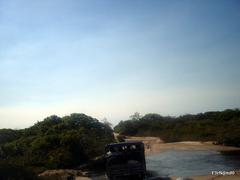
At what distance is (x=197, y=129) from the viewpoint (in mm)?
68000

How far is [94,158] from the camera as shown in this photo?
3975cm

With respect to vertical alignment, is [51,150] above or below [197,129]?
below

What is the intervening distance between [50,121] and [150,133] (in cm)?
3497

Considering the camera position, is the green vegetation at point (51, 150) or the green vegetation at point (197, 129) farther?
the green vegetation at point (197, 129)

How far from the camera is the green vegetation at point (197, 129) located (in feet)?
186

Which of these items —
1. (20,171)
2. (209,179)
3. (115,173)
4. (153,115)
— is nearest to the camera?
(115,173)

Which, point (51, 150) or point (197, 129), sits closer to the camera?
point (51, 150)

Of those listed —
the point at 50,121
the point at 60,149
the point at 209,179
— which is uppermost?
the point at 50,121

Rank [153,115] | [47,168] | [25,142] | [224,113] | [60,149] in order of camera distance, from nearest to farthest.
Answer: [47,168] < [60,149] < [25,142] < [224,113] < [153,115]

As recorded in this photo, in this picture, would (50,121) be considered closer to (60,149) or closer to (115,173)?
(60,149)

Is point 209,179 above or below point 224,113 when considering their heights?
below

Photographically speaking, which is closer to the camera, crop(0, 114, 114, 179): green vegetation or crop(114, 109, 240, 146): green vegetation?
crop(0, 114, 114, 179): green vegetation

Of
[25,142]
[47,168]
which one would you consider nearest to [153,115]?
[25,142]

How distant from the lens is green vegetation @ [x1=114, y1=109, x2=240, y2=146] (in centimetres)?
5663
